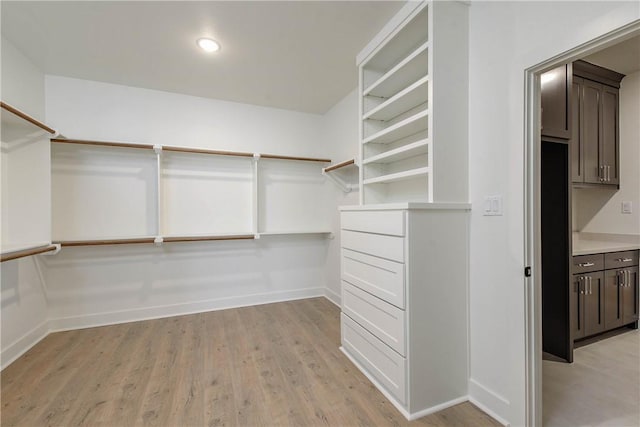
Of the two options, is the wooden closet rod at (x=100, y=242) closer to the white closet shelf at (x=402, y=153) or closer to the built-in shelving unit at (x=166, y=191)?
the built-in shelving unit at (x=166, y=191)

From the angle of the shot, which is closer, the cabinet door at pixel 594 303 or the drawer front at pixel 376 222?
the drawer front at pixel 376 222

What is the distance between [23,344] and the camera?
2.27m

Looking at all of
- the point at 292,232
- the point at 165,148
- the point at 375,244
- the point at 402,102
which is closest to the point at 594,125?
the point at 402,102

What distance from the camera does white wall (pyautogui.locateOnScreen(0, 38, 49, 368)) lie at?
2104mm

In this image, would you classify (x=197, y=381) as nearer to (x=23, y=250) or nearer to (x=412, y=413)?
(x=412, y=413)

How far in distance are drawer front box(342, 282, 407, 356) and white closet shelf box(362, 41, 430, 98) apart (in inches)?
62.1

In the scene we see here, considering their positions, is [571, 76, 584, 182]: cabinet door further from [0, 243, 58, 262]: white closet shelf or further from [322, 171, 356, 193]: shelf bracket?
[0, 243, 58, 262]: white closet shelf

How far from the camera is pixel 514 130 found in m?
1.46

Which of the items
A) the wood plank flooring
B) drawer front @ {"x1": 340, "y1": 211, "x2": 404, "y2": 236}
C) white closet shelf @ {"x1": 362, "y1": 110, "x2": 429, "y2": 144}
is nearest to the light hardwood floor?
the wood plank flooring

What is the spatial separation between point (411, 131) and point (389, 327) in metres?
1.39

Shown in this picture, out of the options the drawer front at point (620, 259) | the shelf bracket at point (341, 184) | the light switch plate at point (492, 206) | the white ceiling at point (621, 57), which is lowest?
the drawer front at point (620, 259)

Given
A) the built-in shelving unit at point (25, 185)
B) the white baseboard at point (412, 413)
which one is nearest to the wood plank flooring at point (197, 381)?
the white baseboard at point (412, 413)

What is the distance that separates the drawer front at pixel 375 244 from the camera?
161cm

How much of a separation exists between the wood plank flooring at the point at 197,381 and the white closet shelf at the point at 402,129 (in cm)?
175
